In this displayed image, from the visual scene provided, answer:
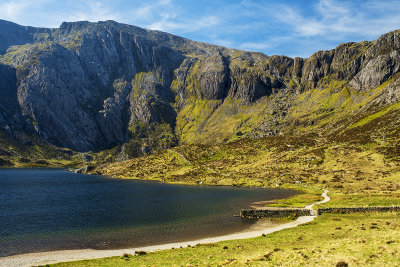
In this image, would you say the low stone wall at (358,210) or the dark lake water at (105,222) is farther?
the low stone wall at (358,210)

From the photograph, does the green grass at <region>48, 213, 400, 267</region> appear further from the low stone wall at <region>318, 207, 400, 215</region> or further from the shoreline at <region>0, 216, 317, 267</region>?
the shoreline at <region>0, 216, 317, 267</region>

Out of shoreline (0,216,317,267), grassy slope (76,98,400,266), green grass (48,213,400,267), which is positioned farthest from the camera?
shoreline (0,216,317,267)

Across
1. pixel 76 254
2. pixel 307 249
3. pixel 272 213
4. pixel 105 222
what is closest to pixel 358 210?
pixel 272 213

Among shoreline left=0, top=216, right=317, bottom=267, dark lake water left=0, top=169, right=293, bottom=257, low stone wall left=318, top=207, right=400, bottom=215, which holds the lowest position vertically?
dark lake water left=0, top=169, right=293, bottom=257

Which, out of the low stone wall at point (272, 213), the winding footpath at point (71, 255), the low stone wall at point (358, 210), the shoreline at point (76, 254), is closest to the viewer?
the winding footpath at point (71, 255)

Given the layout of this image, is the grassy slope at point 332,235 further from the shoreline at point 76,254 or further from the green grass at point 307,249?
the shoreline at point 76,254

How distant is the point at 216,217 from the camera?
77.2 metres

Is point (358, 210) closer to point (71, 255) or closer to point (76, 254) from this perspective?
point (76, 254)

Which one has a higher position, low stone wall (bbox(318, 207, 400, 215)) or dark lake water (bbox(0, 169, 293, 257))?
low stone wall (bbox(318, 207, 400, 215))

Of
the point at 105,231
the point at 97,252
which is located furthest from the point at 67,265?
the point at 105,231

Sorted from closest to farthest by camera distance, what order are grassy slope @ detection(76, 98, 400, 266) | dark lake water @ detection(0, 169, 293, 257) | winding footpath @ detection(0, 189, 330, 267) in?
grassy slope @ detection(76, 98, 400, 266), winding footpath @ detection(0, 189, 330, 267), dark lake water @ detection(0, 169, 293, 257)

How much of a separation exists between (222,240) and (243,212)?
25.8m

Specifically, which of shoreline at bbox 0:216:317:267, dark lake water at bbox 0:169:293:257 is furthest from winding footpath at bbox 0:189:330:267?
dark lake water at bbox 0:169:293:257

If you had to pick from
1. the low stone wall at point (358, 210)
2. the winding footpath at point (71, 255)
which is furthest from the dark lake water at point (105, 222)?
the low stone wall at point (358, 210)
